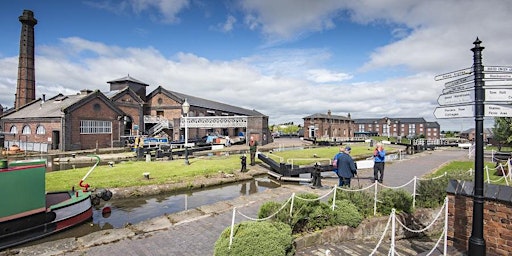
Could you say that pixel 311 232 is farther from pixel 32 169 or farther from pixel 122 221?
pixel 32 169

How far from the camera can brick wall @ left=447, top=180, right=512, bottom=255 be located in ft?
15.9

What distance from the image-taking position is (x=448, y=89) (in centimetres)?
516

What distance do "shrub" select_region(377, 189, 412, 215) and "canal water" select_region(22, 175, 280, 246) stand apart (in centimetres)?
661

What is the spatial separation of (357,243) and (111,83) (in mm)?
48357

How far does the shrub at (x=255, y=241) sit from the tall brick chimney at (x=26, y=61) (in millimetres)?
48151

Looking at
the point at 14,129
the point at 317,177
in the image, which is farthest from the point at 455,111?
the point at 14,129

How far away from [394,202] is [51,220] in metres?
9.75

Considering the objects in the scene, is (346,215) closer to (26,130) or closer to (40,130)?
(40,130)

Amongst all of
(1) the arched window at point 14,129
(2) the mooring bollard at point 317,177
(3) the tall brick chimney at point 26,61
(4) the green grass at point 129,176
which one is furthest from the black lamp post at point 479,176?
(3) the tall brick chimney at point 26,61

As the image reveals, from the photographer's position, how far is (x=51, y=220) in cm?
788

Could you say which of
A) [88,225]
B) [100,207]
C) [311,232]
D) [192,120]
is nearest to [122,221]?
[88,225]

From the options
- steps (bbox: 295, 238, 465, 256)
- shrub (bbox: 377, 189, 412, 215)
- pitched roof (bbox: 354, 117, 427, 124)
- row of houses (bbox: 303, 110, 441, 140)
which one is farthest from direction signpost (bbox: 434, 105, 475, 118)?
pitched roof (bbox: 354, 117, 427, 124)

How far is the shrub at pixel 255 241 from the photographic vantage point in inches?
178

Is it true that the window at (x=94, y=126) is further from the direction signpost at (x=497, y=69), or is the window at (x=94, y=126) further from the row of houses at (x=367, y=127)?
the row of houses at (x=367, y=127)
